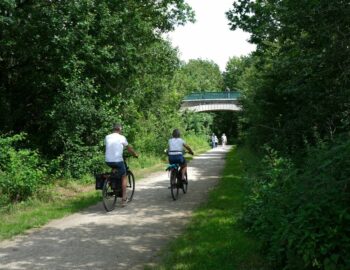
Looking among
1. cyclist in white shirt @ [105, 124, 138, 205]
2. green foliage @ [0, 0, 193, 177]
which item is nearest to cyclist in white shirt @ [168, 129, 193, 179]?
cyclist in white shirt @ [105, 124, 138, 205]

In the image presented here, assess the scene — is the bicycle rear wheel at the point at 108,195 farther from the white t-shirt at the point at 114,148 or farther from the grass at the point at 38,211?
the grass at the point at 38,211

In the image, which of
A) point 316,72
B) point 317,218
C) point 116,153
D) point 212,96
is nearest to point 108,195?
Answer: point 116,153

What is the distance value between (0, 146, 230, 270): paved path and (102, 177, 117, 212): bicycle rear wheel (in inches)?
6.5

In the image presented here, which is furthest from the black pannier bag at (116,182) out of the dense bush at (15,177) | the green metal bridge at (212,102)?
the green metal bridge at (212,102)

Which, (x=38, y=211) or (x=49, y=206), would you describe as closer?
(x=38, y=211)

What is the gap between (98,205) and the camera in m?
10.8

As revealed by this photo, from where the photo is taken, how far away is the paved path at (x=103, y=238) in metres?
6.20

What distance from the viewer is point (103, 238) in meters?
7.46

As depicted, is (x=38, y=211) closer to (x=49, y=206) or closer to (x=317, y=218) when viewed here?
(x=49, y=206)

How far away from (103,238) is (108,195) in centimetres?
263

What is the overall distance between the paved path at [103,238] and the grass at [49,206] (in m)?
0.30

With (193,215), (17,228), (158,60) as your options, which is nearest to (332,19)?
(193,215)

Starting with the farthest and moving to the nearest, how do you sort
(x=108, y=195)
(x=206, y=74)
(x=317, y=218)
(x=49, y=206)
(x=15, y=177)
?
(x=206, y=74), (x=15, y=177), (x=49, y=206), (x=108, y=195), (x=317, y=218)

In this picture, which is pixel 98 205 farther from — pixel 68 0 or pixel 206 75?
pixel 206 75
